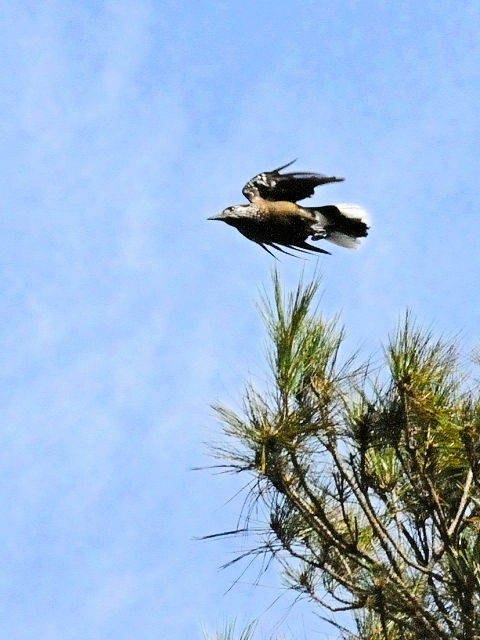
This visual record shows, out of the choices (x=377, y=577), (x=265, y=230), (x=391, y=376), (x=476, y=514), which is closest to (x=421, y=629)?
(x=377, y=577)

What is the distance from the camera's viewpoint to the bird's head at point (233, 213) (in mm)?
4641

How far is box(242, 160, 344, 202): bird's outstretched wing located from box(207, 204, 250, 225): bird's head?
2.8 inches

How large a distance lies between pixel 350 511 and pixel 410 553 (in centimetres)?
26

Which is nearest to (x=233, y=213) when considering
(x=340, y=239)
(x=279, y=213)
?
(x=279, y=213)

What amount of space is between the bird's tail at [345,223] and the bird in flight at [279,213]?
5 centimetres

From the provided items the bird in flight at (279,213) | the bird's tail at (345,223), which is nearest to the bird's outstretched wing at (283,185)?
the bird in flight at (279,213)

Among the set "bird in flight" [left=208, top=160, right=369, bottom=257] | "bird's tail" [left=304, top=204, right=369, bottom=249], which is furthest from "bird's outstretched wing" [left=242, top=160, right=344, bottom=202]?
"bird's tail" [left=304, top=204, right=369, bottom=249]

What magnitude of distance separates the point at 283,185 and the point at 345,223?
13.8 inches

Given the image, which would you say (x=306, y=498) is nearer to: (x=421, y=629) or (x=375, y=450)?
(x=375, y=450)

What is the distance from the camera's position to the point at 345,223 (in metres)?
4.98

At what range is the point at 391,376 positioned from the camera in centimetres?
417

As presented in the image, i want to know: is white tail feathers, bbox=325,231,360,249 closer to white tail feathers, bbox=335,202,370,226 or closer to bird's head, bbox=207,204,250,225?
white tail feathers, bbox=335,202,370,226

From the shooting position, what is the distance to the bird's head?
15.2 ft

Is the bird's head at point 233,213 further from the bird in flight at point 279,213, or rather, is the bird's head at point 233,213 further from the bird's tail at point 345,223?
the bird's tail at point 345,223
